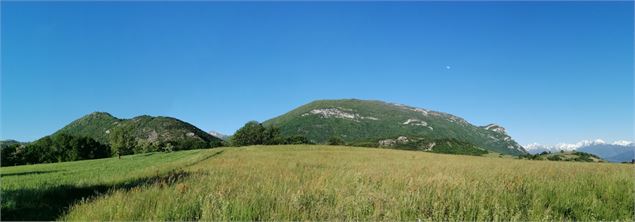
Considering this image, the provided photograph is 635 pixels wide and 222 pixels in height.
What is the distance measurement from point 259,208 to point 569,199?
20.7 feet

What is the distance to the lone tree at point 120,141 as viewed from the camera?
62862mm

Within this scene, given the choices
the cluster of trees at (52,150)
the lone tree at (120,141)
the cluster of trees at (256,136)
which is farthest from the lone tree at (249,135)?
the lone tree at (120,141)

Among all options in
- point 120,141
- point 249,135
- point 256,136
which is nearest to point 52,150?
point 120,141

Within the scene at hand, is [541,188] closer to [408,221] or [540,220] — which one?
[540,220]

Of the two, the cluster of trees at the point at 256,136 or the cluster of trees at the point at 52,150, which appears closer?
the cluster of trees at the point at 52,150

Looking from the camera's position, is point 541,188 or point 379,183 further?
point 379,183

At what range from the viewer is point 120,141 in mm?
63562

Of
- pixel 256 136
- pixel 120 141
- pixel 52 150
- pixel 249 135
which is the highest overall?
pixel 249 135

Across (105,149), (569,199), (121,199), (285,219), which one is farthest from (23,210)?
(105,149)

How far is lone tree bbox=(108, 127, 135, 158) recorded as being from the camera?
6286 cm

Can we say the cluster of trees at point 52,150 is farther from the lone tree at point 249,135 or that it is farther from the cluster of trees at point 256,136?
the lone tree at point 249,135

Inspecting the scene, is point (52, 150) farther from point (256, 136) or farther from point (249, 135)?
point (256, 136)

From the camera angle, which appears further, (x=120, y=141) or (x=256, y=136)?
(x=256, y=136)

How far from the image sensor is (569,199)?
338 inches
